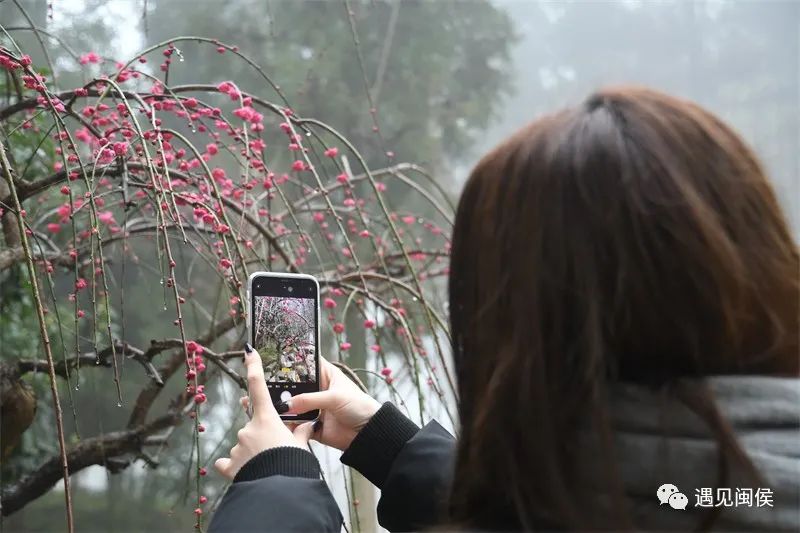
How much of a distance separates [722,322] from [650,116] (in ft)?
0.33

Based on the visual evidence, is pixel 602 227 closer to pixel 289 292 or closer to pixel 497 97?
pixel 289 292

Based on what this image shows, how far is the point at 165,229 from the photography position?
70 cm

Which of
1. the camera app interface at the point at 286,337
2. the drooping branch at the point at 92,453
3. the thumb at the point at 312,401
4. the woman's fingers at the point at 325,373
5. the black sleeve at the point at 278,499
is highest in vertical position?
the camera app interface at the point at 286,337

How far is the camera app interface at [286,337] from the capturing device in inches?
23.1

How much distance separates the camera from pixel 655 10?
2158 millimetres

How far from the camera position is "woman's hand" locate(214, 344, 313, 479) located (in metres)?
0.50

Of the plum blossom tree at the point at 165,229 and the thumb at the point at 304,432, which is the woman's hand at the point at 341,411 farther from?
the plum blossom tree at the point at 165,229

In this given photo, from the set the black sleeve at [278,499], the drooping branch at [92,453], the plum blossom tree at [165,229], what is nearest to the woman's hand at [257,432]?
the black sleeve at [278,499]

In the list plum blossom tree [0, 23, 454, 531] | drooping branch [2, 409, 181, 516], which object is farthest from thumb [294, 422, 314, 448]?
drooping branch [2, 409, 181, 516]

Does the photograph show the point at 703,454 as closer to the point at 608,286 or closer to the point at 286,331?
the point at 608,286

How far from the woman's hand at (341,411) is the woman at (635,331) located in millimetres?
240

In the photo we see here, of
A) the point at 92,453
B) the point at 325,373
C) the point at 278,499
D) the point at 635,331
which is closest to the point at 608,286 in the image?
the point at 635,331

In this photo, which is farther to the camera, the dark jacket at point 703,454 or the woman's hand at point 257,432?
the woman's hand at point 257,432

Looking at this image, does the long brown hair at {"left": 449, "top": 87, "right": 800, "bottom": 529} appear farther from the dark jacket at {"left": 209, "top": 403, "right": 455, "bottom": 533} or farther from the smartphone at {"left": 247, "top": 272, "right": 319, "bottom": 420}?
the smartphone at {"left": 247, "top": 272, "right": 319, "bottom": 420}
